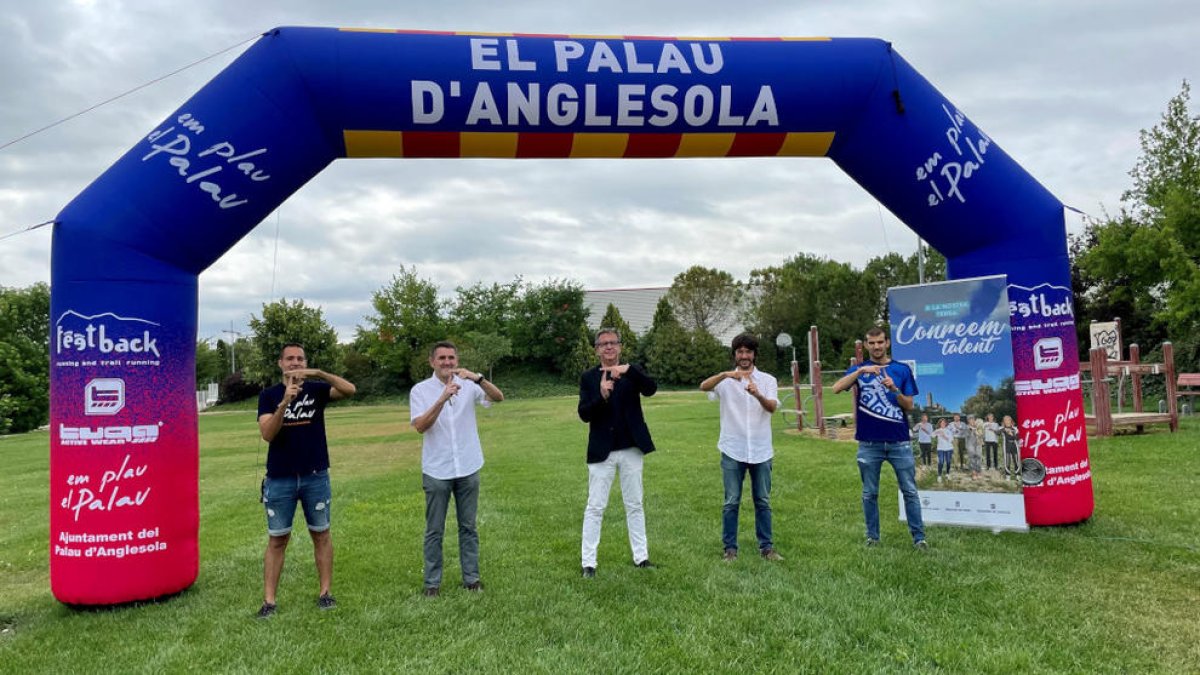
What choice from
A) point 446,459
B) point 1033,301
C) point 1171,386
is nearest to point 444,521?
point 446,459

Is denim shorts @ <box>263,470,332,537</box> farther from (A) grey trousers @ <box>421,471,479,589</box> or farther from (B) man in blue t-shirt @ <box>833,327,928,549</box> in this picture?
(B) man in blue t-shirt @ <box>833,327,928,549</box>

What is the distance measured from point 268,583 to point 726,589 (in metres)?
3.22

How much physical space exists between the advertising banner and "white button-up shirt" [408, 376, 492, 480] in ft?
13.1

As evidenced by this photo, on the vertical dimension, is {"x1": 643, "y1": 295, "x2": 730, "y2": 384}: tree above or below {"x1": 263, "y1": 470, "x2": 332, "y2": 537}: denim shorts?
above

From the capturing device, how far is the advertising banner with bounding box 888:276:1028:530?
6598 mm

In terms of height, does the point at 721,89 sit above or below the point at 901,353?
above

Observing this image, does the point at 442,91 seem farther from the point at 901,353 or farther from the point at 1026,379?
the point at 1026,379

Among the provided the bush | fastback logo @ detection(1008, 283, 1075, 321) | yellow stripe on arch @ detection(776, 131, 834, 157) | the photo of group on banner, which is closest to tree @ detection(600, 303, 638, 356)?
the bush

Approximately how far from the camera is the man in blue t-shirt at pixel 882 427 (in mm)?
6309

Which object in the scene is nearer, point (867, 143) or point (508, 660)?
point (508, 660)

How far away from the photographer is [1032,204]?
22.2 feet

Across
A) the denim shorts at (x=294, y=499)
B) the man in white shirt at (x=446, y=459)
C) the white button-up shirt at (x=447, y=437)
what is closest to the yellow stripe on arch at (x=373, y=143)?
the man in white shirt at (x=446, y=459)

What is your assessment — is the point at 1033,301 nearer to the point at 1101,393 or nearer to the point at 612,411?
the point at 612,411

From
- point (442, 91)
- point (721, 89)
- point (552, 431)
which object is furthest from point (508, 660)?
point (552, 431)
